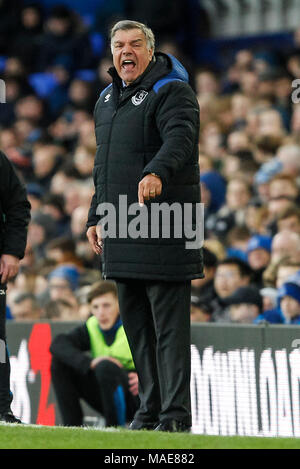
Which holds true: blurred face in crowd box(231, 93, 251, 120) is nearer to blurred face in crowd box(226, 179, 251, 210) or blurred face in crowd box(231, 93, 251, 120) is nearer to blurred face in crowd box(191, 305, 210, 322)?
blurred face in crowd box(226, 179, 251, 210)

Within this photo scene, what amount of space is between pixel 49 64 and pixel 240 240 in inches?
304

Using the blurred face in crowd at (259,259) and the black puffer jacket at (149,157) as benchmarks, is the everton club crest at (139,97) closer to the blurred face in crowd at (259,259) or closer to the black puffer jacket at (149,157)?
the black puffer jacket at (149,157)

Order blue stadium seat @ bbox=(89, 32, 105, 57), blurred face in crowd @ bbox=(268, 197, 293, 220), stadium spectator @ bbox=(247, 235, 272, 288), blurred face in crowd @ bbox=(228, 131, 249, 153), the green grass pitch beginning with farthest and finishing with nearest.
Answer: blue stadium seat @ bbox=(89, 32, 105, 57) → blurred face in crowd @ bbox=(228, 131, 249, 153) → blurred face in crowd @ bbox=(268, 197, 293, 220) → stadium spectator @ bbox=(247, 235, 272, 288) → the green grass pitch

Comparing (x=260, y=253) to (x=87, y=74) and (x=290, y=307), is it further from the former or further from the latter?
(x=87, y=74)

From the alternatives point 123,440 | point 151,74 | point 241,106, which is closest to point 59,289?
point 241,106

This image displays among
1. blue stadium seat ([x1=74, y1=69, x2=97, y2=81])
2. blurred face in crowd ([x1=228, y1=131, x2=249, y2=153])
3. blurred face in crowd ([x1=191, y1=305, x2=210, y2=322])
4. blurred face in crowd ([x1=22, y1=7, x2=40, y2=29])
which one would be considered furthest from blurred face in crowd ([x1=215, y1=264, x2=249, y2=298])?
blurred face in crowd ([x1=22, y1=7, x2=40, y2=29])

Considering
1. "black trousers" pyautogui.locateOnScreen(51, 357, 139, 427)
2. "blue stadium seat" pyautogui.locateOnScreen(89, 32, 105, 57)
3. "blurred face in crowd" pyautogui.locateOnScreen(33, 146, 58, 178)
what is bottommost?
"black trousers" pyautogui.locateOnScreen(51, 357, 139, 427)

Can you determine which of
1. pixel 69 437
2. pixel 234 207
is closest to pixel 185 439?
pixel 69 437

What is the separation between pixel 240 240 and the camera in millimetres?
10852

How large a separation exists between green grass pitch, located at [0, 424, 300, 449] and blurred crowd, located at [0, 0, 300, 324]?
296 cm

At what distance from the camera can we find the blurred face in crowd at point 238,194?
37.0ft

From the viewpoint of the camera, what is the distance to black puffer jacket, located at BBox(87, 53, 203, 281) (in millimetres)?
6023

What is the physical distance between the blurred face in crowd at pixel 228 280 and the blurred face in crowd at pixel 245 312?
48 cm

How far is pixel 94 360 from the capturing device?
29.6 feet
